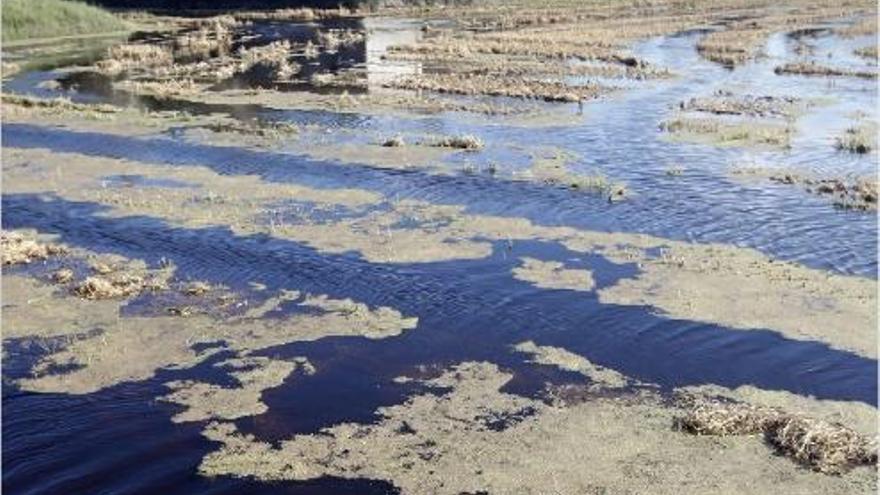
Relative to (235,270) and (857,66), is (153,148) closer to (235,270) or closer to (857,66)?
(235,270)

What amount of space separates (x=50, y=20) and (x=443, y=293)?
2365 inches

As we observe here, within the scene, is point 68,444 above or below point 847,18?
below

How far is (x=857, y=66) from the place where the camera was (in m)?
46.0

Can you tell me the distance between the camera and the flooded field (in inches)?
479

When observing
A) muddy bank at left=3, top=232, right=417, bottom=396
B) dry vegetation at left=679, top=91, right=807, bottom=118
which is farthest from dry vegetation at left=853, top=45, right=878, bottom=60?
muddy bank at left=3, top=232, right=417, bottom=396

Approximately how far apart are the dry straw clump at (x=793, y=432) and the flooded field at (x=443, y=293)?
1.4 inches

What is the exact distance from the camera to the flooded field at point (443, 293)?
39.9 feet

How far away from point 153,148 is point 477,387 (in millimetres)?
19845

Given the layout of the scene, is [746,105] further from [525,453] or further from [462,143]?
[525,453]

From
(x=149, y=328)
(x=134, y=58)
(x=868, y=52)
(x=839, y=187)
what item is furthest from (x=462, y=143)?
(x=134, y=58)

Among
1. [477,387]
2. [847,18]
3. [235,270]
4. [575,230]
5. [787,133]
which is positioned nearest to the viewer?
[477,387]

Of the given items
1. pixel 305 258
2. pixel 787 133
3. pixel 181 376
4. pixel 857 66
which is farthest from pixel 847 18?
pixel 181 376

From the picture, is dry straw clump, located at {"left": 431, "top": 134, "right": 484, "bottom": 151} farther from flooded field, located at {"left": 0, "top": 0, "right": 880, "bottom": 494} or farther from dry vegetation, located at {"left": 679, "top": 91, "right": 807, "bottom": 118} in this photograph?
dry vegetation, located at {"left": 679, "top": 91, "right": 807, "bottom": 118}

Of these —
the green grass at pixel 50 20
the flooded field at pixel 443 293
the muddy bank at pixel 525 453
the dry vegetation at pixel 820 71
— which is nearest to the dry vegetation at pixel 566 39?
the dry vegetation at pixel 820 71
